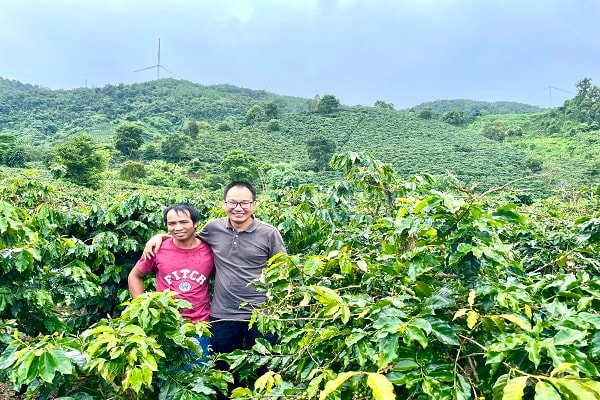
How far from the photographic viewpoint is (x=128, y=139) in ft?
150

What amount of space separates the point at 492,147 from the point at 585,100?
41.0 ft

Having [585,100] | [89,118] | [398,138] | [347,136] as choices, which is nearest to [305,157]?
[347,136]

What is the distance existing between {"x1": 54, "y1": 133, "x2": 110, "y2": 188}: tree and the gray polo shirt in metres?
28.7

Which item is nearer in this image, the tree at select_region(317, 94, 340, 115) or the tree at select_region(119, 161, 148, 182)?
the tree at select_region(119, 161, 148, 182)

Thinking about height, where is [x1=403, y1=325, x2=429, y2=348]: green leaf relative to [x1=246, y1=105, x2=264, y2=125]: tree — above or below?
below

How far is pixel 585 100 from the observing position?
5119 centimetres

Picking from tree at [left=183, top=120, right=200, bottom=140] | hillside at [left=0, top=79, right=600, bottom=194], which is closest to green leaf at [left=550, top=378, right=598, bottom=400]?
hillside at [left=0, top=79, right=600, bottom=194]

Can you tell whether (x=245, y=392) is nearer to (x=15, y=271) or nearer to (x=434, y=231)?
(x=434, y=231)

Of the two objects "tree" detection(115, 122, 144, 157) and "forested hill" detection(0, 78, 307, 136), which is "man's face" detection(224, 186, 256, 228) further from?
"forested hill" detection(0, 78, 307, 136)

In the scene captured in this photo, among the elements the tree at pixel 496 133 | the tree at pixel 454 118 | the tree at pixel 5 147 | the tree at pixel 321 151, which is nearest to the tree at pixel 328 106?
the tree at pixel 454 118

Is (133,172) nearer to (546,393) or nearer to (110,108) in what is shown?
(546,393)

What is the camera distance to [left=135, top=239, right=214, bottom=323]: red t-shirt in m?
3.04

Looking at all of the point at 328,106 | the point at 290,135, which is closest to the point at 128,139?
the point at 290,135

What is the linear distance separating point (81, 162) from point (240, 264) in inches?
1174
